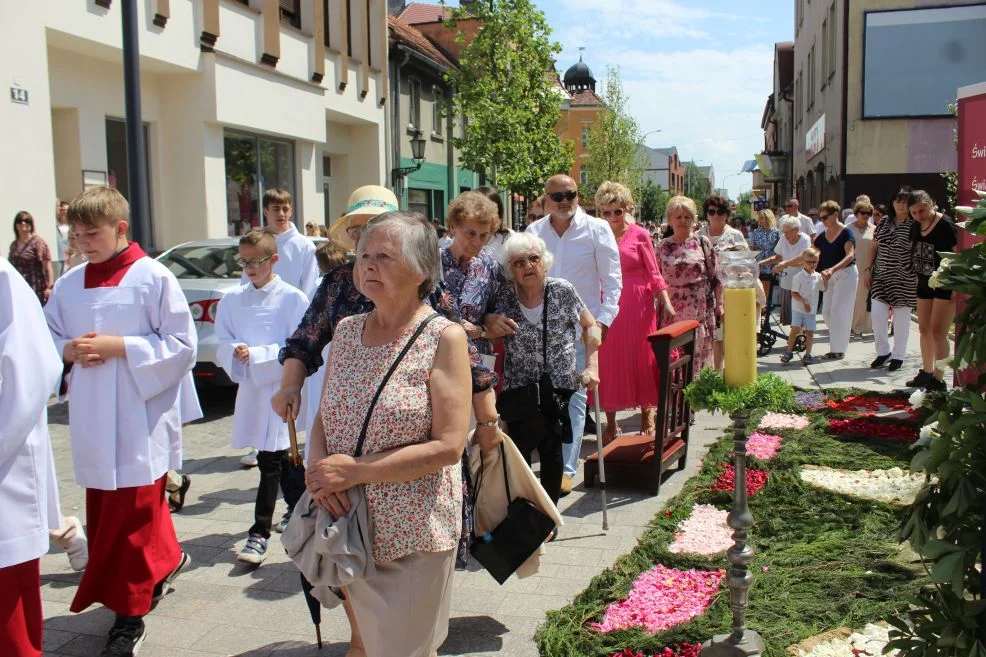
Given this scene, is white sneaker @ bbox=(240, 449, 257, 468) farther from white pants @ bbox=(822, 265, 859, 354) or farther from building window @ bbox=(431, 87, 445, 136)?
building window @ bbox=(431, 87, 445, 136)

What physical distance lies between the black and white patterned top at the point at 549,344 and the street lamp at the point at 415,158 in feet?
63.9

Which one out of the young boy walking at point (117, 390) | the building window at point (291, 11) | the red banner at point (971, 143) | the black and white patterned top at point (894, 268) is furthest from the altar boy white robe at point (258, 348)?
the building window at point (291, 11)

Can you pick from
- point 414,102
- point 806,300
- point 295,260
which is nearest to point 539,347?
point 295,260

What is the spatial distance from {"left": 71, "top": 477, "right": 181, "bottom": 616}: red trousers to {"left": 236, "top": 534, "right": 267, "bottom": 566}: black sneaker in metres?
0.77

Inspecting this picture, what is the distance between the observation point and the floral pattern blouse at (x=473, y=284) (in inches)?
187

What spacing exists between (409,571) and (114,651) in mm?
1681

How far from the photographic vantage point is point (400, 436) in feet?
9.26

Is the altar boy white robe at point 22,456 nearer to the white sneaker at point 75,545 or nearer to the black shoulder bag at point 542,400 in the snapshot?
the white sneaker at point 75,545

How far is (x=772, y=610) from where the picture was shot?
155 inches

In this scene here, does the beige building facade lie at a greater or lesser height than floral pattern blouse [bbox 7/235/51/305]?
greater

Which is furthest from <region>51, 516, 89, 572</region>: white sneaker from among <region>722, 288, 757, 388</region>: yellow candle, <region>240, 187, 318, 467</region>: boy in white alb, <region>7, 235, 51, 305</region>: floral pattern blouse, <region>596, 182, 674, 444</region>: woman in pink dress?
<region>7, 235, 51, 305</region>: floral pattern blouse

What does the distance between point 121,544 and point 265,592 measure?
2.74 ft

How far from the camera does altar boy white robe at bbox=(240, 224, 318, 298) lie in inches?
277

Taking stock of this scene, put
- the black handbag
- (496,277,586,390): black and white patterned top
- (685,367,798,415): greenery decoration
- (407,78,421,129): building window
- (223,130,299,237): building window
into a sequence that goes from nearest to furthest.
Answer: (685,367,798,415): greenery decoration < the black handbag < (496,277,586,390): black and white patterned top < (223,130,299,237): building window < (407,78,421,129): building window
